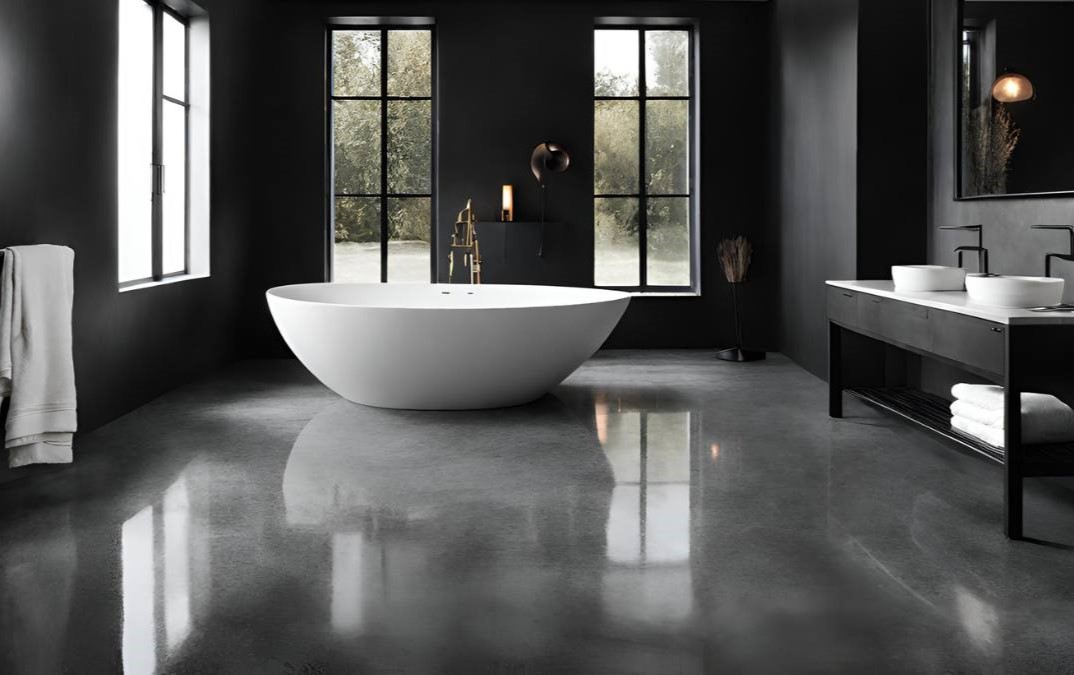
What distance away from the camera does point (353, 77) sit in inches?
291

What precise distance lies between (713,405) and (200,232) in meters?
3.33

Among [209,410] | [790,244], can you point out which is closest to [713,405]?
[790,244]

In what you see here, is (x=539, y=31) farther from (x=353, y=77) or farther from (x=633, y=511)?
(x=633, y=511)

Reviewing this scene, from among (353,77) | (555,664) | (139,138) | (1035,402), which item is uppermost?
(353,77)

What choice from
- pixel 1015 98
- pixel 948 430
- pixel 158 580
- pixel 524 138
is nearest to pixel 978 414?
pixel 948 430

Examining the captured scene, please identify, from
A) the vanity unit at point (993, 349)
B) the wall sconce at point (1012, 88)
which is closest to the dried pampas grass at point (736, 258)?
the vanity unit at point (993, 349)

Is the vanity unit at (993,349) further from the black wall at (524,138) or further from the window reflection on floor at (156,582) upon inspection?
the black wall at (524,138)

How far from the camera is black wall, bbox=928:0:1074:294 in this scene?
→ 387cm

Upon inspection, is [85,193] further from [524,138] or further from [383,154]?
[524,138]

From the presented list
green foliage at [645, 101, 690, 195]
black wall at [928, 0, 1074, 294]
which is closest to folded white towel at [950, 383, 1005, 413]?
black wall at [928, 0, 1074, 294]

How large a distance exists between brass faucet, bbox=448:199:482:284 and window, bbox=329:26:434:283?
1.00 ft

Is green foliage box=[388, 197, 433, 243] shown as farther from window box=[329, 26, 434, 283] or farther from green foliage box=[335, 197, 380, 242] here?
green foliage box=[335, 197, 380, 242]

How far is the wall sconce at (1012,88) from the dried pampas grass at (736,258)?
3.17 metres

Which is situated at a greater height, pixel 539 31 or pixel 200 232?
pixel 539 31
